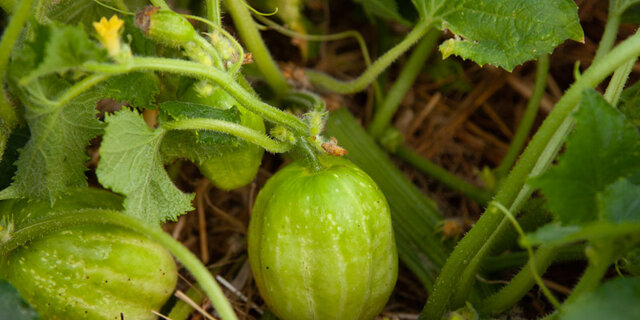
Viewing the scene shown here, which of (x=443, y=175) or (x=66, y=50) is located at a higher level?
(x=66, y=50)

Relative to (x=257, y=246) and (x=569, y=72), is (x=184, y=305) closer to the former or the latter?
(x=257, y=246)

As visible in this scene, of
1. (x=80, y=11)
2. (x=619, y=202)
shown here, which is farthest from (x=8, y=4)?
(x=619, y=202)

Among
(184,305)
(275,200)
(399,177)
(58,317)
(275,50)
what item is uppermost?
(275,50)

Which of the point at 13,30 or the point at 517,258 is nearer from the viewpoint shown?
the point at 13,30

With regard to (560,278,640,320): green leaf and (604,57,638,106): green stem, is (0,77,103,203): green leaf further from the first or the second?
(604,57,638,106): green stem

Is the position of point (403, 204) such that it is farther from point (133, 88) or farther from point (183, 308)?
point (133, 88)

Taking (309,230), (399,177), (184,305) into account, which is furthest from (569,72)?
(184,305)

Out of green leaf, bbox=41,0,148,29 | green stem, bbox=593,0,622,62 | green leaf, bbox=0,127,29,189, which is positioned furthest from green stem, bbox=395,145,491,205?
green leaf, bbox=0,127,29,189

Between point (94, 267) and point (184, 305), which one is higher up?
point (94, 267)
